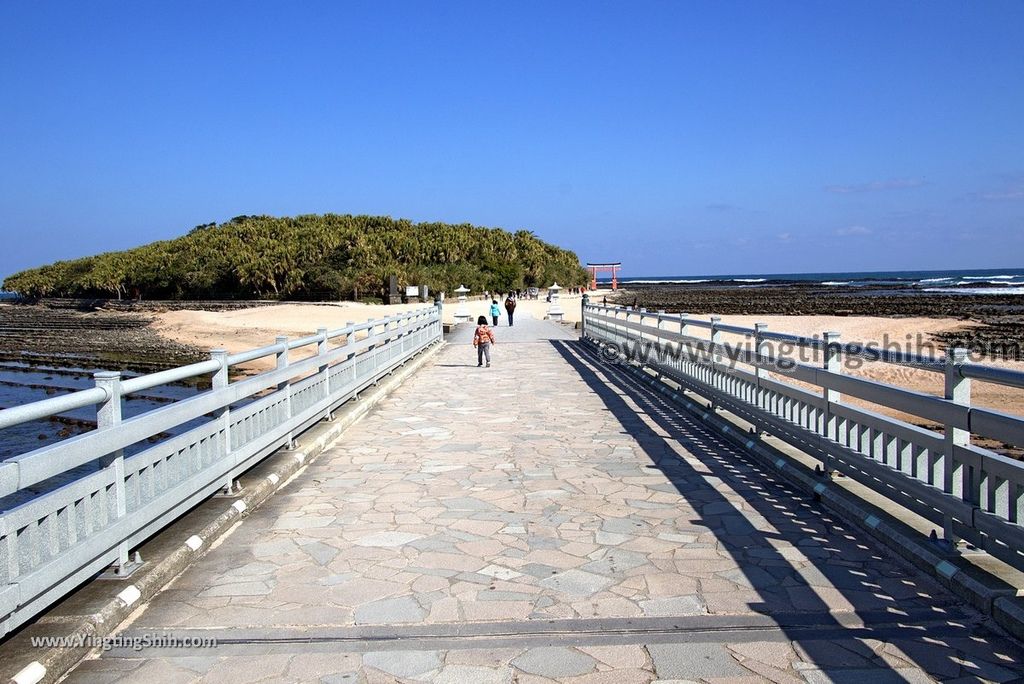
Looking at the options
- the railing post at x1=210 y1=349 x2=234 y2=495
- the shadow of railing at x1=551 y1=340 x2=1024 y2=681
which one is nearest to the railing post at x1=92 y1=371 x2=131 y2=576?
the railing post at x1=210 y1=349 x2=234 y2=495

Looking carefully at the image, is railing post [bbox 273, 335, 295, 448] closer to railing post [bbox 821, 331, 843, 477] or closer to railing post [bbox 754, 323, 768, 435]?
railing post [bbox 754, 323, 768, 435]

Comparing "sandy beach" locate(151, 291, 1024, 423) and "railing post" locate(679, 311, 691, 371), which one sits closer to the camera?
"railing post" locate(679, 311, 691, 371)

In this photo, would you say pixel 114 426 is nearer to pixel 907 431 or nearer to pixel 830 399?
pixel 907 431

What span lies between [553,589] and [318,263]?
236 ft

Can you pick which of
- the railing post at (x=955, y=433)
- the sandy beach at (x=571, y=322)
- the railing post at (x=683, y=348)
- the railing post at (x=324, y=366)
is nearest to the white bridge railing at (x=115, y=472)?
the railing post at (x=324, y=366)

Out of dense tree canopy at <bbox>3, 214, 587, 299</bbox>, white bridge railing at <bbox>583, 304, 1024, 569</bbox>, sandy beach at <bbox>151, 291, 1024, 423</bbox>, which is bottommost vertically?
sandy beach at <bbox>151, 291, 1024, 423</bbox>

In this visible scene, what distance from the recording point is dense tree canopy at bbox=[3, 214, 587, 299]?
71625 millimetres

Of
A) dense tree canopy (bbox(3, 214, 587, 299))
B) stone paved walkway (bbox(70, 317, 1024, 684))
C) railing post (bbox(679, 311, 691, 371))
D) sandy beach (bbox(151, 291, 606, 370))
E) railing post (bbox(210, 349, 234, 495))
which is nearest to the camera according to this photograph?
stone paved walkway (bbox(70, 317, 1024, 684))

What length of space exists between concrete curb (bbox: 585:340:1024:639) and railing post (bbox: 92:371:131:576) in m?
4.78

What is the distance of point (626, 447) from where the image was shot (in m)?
9.79

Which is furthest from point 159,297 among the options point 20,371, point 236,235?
point 20,371

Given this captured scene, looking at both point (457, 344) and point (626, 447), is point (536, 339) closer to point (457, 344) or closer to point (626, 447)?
point (457, 344)

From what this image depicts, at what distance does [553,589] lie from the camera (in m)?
5.14

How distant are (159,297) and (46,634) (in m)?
93.4
